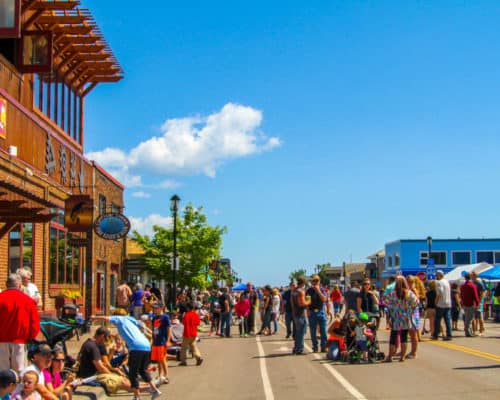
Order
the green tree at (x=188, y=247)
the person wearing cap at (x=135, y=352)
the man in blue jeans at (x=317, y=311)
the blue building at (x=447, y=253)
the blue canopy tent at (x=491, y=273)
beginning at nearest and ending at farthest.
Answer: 1. the person wearing cap at (x=135, y=352)
2. the man in blue jeans at (x=317, y=311)
3. the blue canopy tent at (x=491, y=273)
4. the green tree at (x=188, y=247)
5. the blue building at (x=447, y=253)

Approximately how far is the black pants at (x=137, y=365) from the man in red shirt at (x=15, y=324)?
153 centimetres

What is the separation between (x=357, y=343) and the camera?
53.7 ft

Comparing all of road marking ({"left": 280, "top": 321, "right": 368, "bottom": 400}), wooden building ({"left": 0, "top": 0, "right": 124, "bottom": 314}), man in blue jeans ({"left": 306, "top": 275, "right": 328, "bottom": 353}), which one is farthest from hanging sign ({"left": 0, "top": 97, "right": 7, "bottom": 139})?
road marking ({"left": 280, "top": 321, "right": 368, "bottom": 400})

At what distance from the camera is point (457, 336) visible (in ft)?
78.4

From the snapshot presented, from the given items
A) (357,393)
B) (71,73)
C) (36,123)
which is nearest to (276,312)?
(36,123)

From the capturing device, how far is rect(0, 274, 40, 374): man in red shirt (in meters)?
10.7

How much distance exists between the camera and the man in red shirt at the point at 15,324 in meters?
10.7

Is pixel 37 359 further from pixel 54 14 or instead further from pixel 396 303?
pixel 54 14

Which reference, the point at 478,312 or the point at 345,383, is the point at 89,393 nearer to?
the point at 345,383

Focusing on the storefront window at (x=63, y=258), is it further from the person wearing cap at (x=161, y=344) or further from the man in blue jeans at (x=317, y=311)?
the person wearing cap at (x=161, y=344)

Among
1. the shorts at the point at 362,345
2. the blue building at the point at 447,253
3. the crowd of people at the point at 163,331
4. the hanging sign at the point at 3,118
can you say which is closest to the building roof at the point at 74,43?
the hanging sign at the point at 3,118

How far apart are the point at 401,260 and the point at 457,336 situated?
200 ft

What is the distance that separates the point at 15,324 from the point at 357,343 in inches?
319

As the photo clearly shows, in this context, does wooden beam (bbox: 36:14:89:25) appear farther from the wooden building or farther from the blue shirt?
the blue shirt
